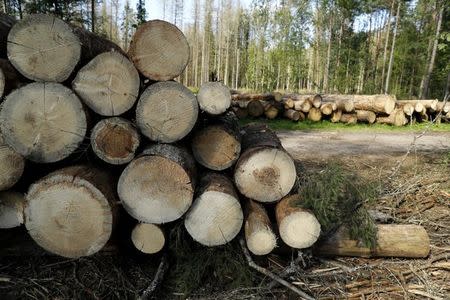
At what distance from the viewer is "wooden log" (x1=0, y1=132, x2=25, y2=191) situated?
101 inches

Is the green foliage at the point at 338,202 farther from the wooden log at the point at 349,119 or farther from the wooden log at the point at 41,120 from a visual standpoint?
the wooden log at the point at 349,119

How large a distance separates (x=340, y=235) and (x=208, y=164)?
1333 mm

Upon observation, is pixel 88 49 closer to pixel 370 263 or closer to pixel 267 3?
pixel 370 263

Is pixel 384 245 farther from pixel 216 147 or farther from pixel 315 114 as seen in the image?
pixel 315 114

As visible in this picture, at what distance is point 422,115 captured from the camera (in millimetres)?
10789

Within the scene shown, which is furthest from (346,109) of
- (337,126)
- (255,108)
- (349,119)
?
(255,108)

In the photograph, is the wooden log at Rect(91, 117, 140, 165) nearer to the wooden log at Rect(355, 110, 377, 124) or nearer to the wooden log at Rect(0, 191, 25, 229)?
the wooden log at Rect(0, 191, 25, 229)

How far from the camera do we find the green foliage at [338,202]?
111 inches

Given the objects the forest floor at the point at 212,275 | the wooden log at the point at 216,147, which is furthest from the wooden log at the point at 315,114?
the wooden log at the point at 216,147

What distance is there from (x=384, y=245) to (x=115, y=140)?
247 cm

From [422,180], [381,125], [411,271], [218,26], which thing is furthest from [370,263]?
[218,26]

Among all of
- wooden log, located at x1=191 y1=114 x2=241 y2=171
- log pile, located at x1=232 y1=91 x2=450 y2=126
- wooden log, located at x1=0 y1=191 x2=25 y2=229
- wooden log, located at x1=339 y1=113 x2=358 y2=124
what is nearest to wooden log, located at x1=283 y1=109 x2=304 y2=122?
log pile, located at x1=232 y1=91 x2=450 y2=126

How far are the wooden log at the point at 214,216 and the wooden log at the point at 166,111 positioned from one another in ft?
1.72

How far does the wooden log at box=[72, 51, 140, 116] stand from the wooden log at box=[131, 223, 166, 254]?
91 cm
